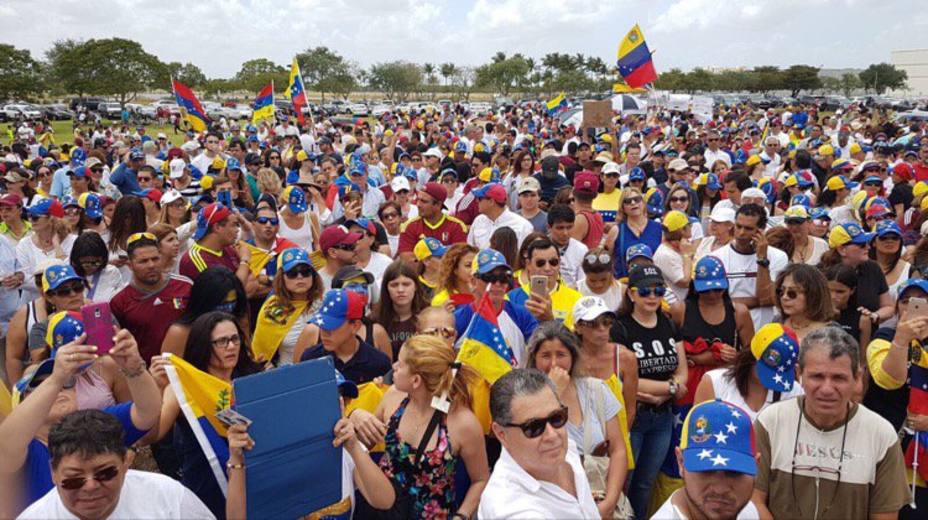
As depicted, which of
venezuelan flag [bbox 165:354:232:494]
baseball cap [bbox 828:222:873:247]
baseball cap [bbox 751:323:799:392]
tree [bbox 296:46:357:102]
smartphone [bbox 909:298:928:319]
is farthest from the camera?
tree [bbox 296:46:357:102]

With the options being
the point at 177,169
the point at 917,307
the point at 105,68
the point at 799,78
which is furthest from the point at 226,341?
the point at 799,78

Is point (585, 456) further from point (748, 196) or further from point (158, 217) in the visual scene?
point (158, 217)

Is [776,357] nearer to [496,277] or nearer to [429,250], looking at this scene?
[496,277]

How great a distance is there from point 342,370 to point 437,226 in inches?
140

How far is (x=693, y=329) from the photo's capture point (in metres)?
A: 4.75

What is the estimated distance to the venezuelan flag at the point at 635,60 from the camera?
1519cm

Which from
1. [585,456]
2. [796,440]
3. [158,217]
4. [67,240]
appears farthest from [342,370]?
[158,217]

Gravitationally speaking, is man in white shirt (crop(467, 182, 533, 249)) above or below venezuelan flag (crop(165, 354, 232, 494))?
above

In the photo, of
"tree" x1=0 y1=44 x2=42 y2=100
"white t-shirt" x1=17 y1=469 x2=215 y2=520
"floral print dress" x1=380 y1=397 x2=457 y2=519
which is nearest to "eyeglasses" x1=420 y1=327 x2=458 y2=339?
"floral print dress" x1=380 y1=397 x2=457 y2=519

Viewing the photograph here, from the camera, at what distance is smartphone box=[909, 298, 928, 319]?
374 cm

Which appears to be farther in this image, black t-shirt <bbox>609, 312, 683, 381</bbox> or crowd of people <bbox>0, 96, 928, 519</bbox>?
black t-shirt <bbox>609, 312, 683, 381</bbox>

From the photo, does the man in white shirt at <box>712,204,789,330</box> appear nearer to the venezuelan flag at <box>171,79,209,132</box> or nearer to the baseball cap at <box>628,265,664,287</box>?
the baseball cap at <box>628,265,664,287</box>

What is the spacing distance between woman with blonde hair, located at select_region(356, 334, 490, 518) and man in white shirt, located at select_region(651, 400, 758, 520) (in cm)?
102

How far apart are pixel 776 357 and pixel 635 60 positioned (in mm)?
13024
